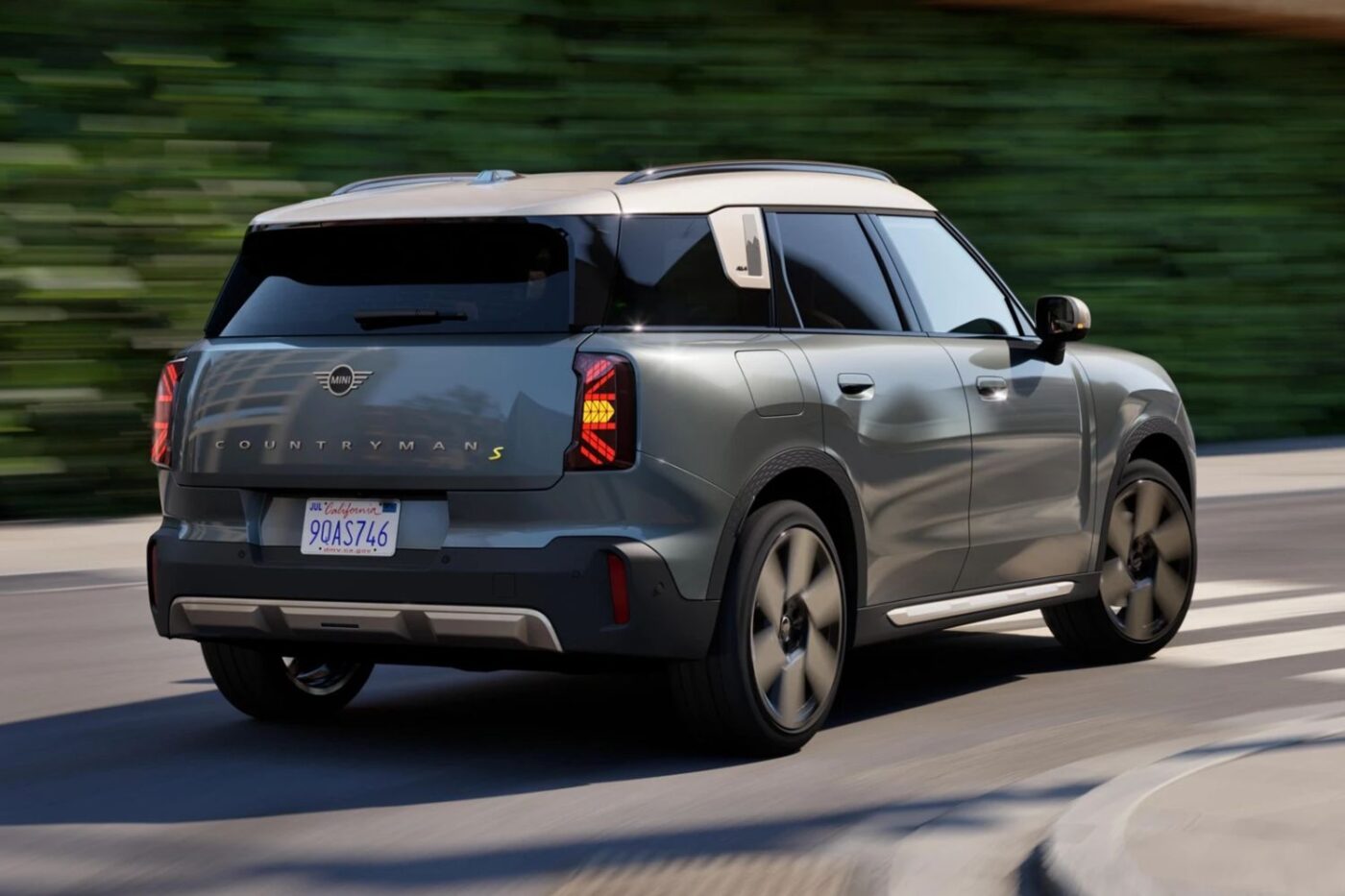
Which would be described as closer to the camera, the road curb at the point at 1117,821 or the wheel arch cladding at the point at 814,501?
the road curb at the point at 1117,821

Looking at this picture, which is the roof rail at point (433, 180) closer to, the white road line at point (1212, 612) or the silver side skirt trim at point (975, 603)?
the silver side skirt trim at point (975, 603)

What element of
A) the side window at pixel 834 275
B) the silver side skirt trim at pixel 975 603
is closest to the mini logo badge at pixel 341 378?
the side window at pixel 834 275

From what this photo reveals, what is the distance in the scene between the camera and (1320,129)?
2266cm

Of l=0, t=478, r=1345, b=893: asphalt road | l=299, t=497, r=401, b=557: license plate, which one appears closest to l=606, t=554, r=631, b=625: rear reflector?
l=0, t=478, r=1345, b=893: asphalt road

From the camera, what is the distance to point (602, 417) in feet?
21.6

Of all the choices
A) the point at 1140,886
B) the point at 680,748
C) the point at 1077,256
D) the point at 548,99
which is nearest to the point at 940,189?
the point at 1077,256

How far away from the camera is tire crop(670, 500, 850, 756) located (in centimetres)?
686

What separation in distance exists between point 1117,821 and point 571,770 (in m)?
1.86

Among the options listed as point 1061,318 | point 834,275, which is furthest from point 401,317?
point 1061,318

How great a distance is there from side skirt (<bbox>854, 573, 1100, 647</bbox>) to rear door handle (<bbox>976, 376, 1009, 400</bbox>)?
66 centimetres

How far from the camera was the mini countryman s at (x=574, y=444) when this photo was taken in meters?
6.60

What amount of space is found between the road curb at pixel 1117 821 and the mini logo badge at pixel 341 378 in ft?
7.59

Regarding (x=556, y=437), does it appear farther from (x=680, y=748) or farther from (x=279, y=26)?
(x=279, y=26)

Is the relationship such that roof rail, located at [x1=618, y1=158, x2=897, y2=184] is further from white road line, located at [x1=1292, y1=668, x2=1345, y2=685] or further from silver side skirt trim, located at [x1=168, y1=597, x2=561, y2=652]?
white road line, located at [x1=1292, y1=668, x2=1345, y2=685]
